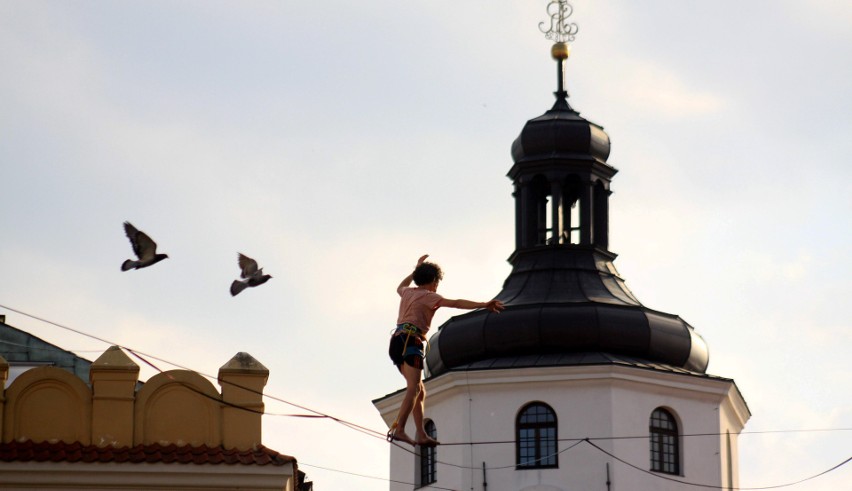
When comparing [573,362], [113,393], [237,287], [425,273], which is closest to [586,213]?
[573,362]

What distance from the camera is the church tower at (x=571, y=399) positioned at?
166ft

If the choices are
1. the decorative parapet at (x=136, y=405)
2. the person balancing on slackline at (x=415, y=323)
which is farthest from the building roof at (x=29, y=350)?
the person balancing on slackline at (x=415, y=323)

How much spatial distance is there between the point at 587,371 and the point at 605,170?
17.3 feet

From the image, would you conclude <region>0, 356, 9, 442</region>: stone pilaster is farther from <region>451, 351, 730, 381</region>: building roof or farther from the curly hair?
<region>451, 351, 730, 381</region>: building roof

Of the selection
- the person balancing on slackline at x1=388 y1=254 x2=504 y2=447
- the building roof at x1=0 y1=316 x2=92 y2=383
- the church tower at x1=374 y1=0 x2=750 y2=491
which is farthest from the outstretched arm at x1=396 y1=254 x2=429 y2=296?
the church tower at x1=374 y1=0 x2=750 y2=491

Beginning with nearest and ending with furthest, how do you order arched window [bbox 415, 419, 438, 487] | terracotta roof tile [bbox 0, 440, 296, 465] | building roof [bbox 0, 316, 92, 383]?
terracotta roof tile [bbox 0, 440, 296, 465], building roof [bbox 0, 316, 92, 383], arched window [bbox 415, 419, 438, 487]

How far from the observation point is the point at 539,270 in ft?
177

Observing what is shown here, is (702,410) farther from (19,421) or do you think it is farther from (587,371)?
(19,421)

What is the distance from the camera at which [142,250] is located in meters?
28.3

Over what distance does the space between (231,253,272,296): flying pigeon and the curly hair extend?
3.78 metres

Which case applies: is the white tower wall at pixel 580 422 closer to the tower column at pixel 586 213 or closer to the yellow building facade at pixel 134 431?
the tower column at pixel 586 213

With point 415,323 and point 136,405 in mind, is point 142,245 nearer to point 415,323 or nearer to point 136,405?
point 136,405

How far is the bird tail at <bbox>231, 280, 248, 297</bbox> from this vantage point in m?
28.1

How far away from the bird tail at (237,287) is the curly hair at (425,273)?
12.4ft
